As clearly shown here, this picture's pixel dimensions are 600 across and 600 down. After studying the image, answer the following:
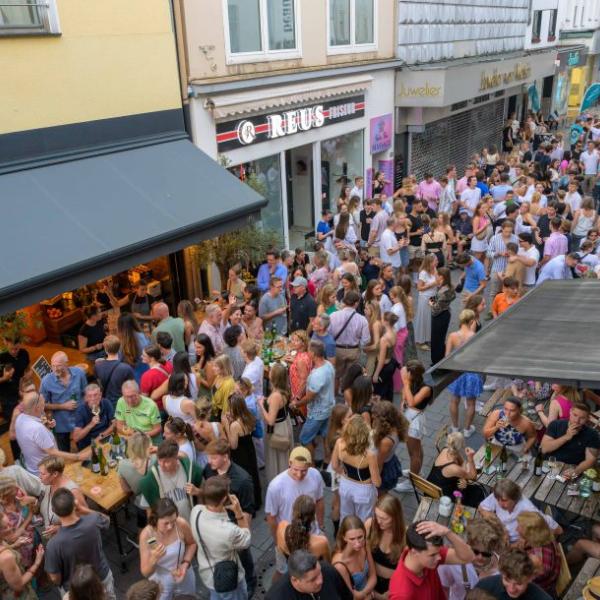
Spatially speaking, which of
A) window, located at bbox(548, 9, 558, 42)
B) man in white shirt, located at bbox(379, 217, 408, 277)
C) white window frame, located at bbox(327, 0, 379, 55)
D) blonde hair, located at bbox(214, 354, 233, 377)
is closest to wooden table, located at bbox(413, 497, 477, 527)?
blonde hair, located at bbox(214, 354, 233, 377)

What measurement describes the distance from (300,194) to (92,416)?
32.0ft

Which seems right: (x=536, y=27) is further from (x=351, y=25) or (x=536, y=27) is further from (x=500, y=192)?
(x=500, y=192)

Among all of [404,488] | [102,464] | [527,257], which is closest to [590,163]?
[527,257]

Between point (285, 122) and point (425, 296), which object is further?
point (285, 122)

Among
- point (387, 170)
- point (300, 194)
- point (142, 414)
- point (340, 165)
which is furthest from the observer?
point (387, 170)

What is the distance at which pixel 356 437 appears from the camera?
5.06 m

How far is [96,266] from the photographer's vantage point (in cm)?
723

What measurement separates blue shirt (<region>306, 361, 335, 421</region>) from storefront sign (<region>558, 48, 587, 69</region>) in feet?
88.8

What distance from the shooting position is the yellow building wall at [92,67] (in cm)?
744

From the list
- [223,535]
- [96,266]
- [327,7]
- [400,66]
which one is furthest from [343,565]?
[400,66]

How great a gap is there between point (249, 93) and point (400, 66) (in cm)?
671

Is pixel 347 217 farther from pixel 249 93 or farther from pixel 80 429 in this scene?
pixel 80 429

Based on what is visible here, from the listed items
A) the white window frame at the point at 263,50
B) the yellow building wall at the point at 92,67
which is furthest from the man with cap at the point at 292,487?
the white window frame at the point at 263,50

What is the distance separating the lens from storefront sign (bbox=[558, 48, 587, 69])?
2811 centimetres
